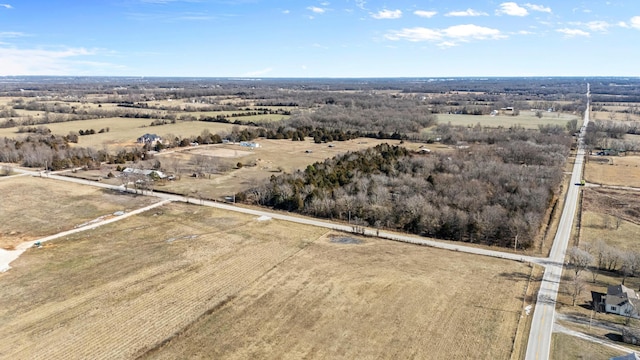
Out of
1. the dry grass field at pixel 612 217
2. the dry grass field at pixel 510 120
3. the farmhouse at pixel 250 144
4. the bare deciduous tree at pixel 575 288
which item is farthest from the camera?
the dry grass field at pixel 510 120

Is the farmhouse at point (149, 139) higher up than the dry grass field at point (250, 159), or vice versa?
the farmhouse at point (149, 139)

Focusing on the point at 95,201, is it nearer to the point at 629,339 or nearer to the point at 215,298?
the point at 215,298

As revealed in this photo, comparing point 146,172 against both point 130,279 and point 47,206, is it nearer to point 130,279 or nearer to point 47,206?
point 47,206

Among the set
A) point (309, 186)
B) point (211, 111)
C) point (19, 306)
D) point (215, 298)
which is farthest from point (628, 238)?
point (211, 111)

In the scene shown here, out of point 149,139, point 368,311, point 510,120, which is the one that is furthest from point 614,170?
point 149,139

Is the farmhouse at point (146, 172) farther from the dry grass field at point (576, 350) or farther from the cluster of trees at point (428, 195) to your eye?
the dry grass field at point (576, 350)

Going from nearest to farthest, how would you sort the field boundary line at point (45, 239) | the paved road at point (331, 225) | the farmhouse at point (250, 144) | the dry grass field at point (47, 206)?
1. the field boundary line at point (45, 239)
2. the paved road at point (331, 225)
3. the dry grass field at point (47, 206)
4. the farmhouse at point (250, 144)

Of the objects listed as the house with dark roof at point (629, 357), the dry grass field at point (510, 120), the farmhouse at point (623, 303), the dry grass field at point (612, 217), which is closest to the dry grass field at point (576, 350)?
the house with dark roof at point (629, 357)
